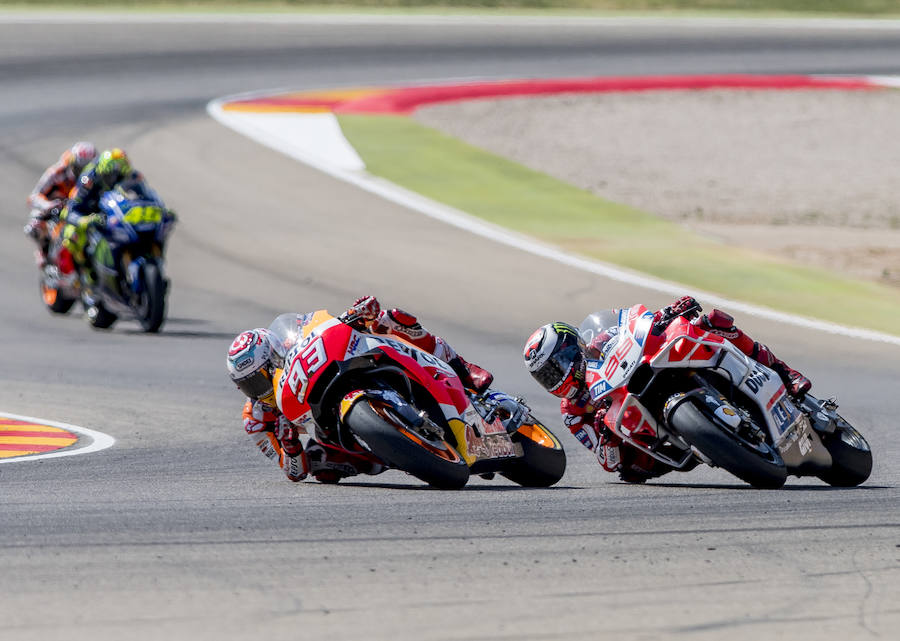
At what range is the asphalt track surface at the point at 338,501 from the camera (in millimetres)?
6379

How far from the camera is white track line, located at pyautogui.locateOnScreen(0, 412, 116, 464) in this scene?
34.5 ft

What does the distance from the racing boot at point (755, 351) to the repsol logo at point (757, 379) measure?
5.1 inches

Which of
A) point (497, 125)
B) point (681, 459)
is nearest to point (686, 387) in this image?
point (681, 459)

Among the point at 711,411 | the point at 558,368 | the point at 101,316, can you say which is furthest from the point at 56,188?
the point at 711,411

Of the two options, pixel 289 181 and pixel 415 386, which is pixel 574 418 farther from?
pixel 289 181

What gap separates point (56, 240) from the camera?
706 inches

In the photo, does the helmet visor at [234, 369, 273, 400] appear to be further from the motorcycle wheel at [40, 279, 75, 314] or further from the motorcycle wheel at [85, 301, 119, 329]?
the motorcycle wheel at [40, 279, 75, 314]

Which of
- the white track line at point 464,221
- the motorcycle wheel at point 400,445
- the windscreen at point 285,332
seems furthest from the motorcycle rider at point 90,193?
the motorcycle wheel at point 400,445

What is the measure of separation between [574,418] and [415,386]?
1150 millimetres

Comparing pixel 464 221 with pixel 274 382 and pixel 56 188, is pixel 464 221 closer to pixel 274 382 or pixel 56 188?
pixel 56 188

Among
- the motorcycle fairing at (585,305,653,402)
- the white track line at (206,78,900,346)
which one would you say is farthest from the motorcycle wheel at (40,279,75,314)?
the motorcycle fairing at (585,305,653,402)

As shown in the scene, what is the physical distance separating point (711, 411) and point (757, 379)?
460mm

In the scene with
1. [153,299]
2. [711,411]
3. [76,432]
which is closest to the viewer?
[711,411]

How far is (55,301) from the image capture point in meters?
18.5
